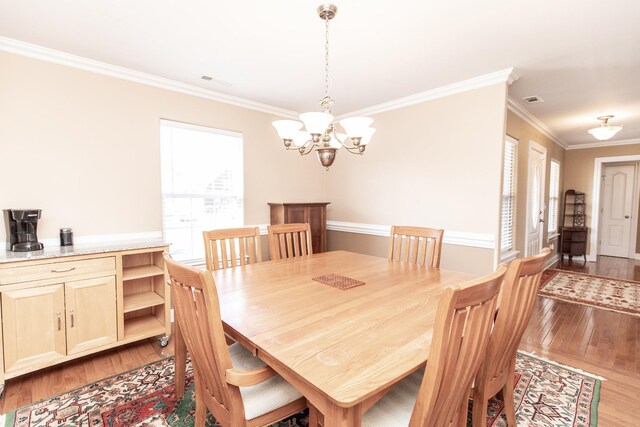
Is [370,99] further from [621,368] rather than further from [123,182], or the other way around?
[621,368]

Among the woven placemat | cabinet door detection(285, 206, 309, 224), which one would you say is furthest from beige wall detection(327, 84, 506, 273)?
the woven placemat

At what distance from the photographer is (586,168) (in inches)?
248

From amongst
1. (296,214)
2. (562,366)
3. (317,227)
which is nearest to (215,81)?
(296,214)

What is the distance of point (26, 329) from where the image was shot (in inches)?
80.0

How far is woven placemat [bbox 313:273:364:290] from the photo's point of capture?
5.90ft

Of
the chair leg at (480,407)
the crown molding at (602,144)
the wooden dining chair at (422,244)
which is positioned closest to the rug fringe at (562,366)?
the wooden dining chair at (422,244)

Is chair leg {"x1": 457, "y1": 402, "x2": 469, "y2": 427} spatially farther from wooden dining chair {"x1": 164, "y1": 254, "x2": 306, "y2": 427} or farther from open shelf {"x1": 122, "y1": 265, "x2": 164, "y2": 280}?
open shelf {"x1": 122, "y1": 265, "x2": 164, "y2": 280}

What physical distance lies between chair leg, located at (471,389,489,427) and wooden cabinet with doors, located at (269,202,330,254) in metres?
2.63

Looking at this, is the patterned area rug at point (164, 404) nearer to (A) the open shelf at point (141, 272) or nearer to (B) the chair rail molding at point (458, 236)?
(A) the open shelf at point (141, 272)

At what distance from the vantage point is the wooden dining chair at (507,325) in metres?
1.26

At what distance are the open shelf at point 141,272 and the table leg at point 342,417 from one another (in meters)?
2.25

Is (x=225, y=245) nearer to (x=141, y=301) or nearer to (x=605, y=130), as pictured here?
(x=141, y=301)

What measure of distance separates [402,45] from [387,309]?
2014 mm

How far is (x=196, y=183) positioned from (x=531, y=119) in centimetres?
471
